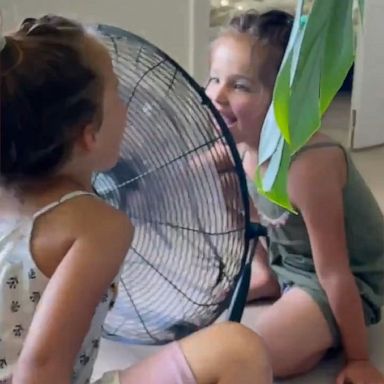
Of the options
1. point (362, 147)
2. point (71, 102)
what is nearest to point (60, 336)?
point (71, 102)

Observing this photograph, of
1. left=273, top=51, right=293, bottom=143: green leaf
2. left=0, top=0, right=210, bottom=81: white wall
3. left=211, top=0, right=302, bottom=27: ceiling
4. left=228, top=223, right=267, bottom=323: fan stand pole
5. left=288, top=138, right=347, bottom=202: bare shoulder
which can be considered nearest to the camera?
left=273, top=51, right=293, bottom=143: green leaf

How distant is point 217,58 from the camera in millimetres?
1476

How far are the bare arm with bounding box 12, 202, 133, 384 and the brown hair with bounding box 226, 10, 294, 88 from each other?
507 millimetres

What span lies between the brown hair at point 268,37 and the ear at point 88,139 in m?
0.42

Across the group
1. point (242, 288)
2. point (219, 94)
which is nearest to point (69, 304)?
point (242, 288)

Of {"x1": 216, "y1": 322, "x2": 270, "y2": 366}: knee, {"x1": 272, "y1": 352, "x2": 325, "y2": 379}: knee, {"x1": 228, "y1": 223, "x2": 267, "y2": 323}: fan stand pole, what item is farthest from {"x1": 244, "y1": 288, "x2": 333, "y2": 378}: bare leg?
{"x1": 216, "y1": 322, "x2": 270, "y2": 366}: knee

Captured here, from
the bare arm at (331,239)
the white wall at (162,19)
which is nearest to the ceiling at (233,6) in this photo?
the white wall at (162,19)

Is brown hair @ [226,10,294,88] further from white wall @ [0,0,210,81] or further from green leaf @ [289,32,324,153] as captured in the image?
green leaf @ [289,32,324,153]

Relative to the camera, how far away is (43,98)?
105 centimetres

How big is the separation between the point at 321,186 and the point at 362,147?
112 centimetres

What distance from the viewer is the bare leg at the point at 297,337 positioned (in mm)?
1489

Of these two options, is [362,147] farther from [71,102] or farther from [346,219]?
[71,102]

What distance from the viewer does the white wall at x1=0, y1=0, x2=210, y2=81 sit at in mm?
1919

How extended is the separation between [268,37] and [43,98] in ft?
1.71
